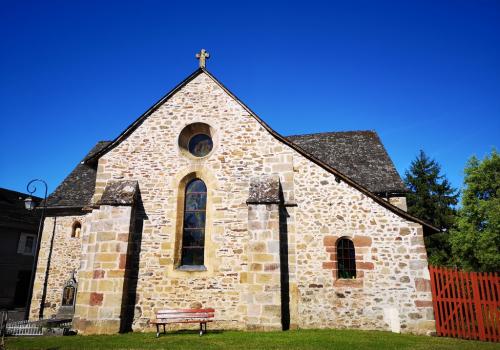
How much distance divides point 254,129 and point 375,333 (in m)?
7.32

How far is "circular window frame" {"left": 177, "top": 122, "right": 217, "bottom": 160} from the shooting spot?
39.0 feet

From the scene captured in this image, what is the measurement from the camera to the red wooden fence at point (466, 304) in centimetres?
927

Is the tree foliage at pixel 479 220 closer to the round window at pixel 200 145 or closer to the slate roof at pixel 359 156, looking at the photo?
the slate roof at pixel 359 156

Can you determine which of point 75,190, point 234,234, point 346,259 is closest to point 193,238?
point 234,234

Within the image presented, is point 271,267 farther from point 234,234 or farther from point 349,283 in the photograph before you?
point 349,283

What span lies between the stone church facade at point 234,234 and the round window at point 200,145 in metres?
0.04

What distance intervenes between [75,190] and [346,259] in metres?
15.0

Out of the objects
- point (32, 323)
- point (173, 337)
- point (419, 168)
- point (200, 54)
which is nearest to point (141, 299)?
point (173, 337)

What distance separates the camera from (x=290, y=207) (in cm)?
1090

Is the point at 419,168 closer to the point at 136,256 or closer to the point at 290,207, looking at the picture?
the point at 290,207

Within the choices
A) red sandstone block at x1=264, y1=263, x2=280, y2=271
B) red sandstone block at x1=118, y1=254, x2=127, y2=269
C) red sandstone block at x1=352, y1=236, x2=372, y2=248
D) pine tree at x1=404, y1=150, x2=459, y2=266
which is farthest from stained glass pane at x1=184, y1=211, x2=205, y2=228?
pine tree at x1=404, y1=150, x2=459, y2=266

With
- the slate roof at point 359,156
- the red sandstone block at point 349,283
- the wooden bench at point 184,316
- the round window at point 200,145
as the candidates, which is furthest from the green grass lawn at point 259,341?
the slate roof at point 359,156

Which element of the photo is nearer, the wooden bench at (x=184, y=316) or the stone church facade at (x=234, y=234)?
the wooden bench at (x=184, y=316)

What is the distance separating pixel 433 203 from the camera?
89.4 ft
